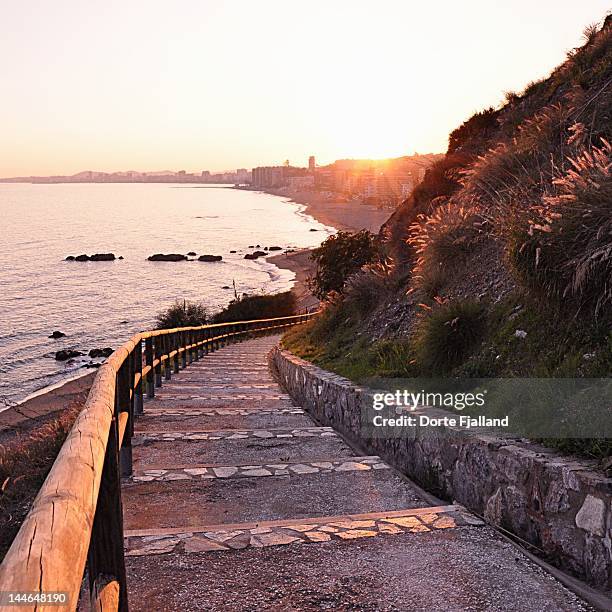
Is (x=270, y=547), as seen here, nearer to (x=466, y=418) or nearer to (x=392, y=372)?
(x=466, y=418)

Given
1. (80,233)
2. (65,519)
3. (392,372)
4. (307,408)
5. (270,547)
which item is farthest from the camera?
(80,233)

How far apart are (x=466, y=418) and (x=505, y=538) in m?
1.31

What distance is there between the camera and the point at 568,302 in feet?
17.6

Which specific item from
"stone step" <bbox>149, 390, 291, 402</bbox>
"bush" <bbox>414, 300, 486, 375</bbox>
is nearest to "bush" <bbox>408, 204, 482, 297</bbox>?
"bush" <bbox>414, 300, 486, 375</bbox>

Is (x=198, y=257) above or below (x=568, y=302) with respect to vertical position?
below

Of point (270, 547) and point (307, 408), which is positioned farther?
point (307, 408)

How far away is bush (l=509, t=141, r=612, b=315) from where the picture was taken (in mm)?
4887

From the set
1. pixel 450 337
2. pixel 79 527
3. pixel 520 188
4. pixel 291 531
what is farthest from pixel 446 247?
pixel 79 527

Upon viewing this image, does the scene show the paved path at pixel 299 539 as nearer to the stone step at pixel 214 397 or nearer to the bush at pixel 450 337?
the bush at pixel 450 337

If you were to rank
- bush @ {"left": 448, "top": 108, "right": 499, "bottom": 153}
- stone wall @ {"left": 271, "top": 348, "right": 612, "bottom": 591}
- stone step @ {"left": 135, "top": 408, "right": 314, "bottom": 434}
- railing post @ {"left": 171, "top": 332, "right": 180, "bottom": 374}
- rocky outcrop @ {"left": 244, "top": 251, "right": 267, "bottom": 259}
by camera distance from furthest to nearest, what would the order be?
1. rocky outcrop @ {"left": 244, "top": 251, "right": 267, "bottom": 259}
2. bush @ {"left": 448, "top": 108, "right": 499, "bottom": 153}
3. railing post @ {"left": 171, "top": 332, "right": 180, "bottom": 374}
4. stone step @ {"left": 135, "top": 408, "right": 314, "bottom": 434}
5. stone wall @ {"left": 271, "top": 348, "right": 612, "bottom": 591}

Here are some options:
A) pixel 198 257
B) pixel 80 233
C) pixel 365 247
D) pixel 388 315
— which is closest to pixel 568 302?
pixel 388 315

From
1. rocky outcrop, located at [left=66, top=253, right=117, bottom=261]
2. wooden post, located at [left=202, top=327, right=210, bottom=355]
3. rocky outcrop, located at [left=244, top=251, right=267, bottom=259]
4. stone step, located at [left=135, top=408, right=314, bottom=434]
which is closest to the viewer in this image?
stone step, located at [left=135, top=408, right=314, bottom=434]

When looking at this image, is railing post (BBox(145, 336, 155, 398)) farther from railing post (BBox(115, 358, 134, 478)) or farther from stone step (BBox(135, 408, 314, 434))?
railing post (BBox(115, 358, 134, 478))

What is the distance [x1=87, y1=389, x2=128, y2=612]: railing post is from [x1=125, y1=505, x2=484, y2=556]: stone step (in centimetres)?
115
